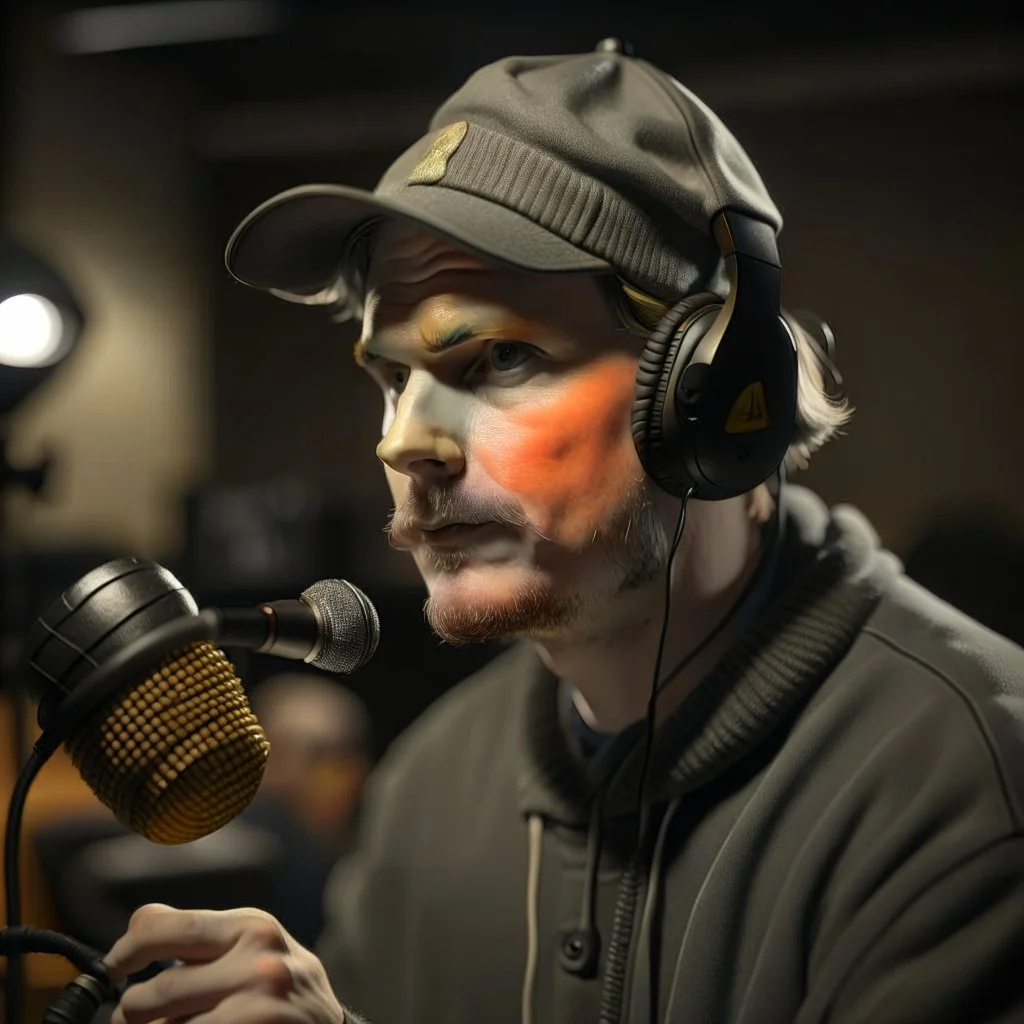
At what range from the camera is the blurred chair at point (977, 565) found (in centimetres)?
121

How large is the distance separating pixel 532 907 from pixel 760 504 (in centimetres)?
38

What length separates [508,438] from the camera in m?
0.92

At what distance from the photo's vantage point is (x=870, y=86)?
52.1 inches

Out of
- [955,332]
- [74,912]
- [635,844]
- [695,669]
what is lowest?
[74,912]

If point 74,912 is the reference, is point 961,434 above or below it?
above

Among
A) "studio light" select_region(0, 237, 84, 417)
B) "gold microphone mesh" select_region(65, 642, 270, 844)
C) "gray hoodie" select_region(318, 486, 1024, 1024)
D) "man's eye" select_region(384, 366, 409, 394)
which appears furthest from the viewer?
"studio light" select_region(0, 237, 84, 417)

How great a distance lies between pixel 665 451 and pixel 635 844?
33 cm

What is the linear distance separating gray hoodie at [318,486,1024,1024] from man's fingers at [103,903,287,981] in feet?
0.64

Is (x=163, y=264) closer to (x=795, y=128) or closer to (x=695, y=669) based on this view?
(x=795, y=128)

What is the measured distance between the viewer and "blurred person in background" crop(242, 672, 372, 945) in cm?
120

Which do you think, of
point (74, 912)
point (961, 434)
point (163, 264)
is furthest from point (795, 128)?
point (74, 912)

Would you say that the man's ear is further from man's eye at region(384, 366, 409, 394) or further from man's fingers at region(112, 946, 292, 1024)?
man's fingers at region(112, 946, 292, 1024)

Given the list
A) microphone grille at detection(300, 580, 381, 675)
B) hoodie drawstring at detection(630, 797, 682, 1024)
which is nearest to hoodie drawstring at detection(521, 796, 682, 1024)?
hoodie drawstring at detection(630, 797, 682, 1024)

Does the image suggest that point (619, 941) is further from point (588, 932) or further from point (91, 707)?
point (91, 707)
